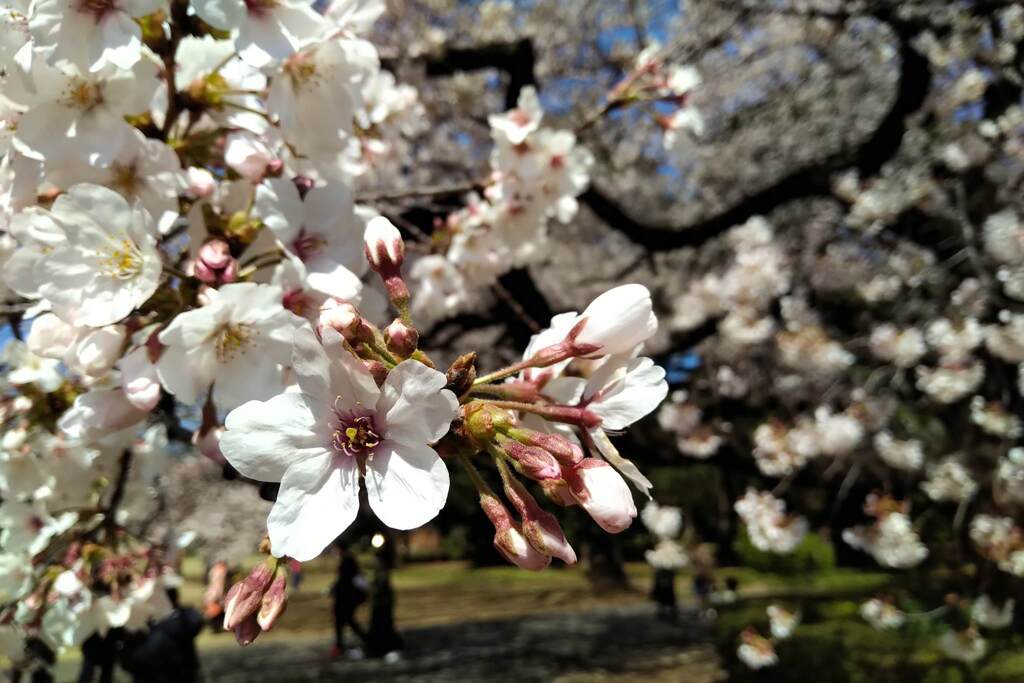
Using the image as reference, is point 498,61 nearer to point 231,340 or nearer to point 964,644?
point 231,340

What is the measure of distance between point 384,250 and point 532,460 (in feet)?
0.91

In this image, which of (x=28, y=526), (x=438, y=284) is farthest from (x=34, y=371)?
(x=438, y=284)

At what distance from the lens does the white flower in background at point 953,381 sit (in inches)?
179

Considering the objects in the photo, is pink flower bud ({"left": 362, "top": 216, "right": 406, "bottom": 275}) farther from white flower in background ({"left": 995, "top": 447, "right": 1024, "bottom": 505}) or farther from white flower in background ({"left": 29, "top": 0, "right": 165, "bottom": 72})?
white flower in background ({"left": 995, "top": 447, "right": 1024, "bottom": 505})

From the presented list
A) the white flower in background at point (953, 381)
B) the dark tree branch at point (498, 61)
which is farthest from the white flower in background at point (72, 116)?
A: the white flower in background at point (953, 381)

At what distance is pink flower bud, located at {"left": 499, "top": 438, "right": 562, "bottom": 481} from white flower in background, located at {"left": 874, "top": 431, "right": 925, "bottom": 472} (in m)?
5.02

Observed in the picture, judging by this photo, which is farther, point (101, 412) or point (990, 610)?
point (990, 610)

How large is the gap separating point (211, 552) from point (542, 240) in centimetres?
1345

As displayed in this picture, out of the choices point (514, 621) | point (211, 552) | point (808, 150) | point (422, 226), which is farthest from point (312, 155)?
point (211, 552)

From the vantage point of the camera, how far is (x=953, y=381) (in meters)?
4.56

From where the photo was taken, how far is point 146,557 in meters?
1.68

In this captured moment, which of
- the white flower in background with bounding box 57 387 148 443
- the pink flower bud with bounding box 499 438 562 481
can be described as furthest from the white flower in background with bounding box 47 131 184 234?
the pink flower bud with bounding box 499 438 562 481

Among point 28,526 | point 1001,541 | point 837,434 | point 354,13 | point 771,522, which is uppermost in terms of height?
point 354,13

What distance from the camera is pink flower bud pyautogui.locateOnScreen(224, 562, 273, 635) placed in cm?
68
